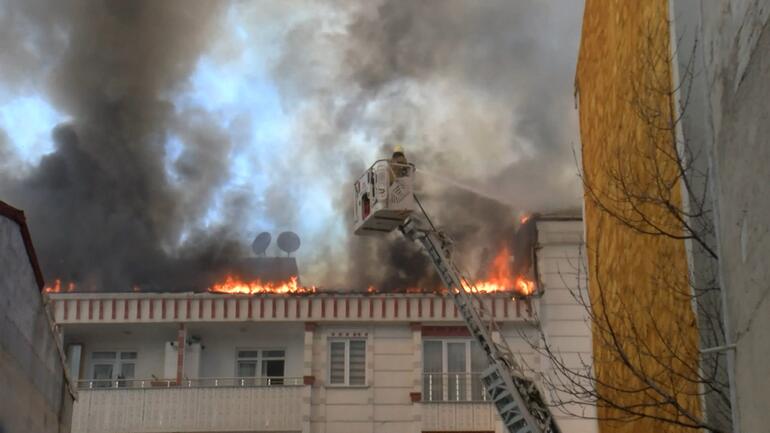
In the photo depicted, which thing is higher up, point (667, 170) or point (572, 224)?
point (572, 224)

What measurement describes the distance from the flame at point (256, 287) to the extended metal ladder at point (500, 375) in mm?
13060

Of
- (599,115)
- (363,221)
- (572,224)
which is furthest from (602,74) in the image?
(572,224)

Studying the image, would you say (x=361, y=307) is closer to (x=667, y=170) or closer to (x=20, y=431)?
(x=20, y=431)

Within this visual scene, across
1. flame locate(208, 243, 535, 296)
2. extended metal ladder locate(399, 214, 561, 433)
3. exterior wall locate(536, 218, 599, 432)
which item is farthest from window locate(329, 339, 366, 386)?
extended metal ladder locate(399, 214, 561, 433)

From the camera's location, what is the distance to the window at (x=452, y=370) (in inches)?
1143

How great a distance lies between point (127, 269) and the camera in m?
37.4

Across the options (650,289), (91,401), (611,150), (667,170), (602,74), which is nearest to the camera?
(667,170)

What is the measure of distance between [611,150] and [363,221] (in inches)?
169

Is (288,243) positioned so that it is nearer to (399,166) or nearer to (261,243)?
(261,243)

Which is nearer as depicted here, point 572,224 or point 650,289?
point 650,289

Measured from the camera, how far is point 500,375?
52.1ft

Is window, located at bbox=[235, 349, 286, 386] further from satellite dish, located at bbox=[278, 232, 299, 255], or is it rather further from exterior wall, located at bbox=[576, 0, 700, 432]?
exterior wall, located at bbox=[576, 0, 700, 432]

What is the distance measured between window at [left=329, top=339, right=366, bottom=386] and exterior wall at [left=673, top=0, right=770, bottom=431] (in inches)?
819

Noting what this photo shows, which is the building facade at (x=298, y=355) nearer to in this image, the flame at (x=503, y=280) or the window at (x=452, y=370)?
the window at (x=452, y=370)
